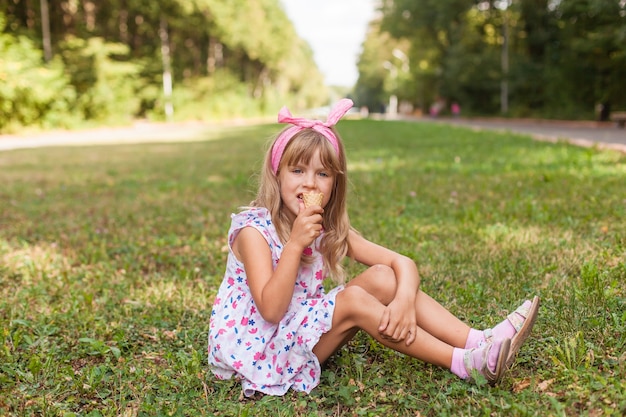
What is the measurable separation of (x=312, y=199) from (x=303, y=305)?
0.49m

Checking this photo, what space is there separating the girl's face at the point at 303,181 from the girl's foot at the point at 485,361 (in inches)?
34.5

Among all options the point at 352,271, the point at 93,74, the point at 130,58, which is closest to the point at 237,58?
the point at 130,58

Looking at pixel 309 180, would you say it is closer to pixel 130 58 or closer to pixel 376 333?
pixel 376 333

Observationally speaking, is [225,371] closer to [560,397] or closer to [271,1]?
[560,397]

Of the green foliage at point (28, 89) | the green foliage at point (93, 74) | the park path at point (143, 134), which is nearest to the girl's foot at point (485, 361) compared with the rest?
the park path at point (143, 134)

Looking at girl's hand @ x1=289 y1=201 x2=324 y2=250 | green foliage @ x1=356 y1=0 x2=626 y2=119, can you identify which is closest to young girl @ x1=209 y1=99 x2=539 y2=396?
girl's hand @ x1=289 y1=201 x2=324 y2=250

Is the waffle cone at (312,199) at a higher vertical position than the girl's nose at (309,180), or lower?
lower

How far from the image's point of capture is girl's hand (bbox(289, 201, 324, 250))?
7.64ft

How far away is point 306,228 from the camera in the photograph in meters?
2.33

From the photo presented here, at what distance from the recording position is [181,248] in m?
4.96

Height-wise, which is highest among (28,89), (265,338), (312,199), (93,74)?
(93,74)

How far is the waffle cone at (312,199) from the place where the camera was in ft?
7.98

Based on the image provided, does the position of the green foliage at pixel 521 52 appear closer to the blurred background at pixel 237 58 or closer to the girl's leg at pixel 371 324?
the blurred background at pixel 237 58

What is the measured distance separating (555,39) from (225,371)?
3404 cm
